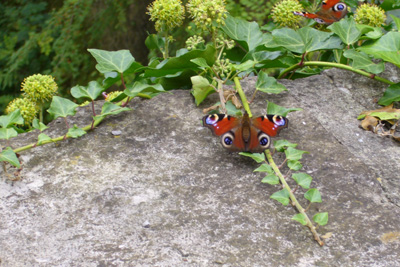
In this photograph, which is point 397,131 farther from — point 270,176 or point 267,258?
point 267,258

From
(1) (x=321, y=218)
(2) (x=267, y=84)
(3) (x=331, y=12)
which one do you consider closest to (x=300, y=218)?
(1) (x=321, y=218)

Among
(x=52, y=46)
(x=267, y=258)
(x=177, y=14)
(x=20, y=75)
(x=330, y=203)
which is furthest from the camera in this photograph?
(x=20, y=75)

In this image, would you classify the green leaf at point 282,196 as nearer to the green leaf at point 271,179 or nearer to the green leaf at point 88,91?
the green leaf at point 271,179

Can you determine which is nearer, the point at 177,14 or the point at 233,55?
the point at 177,14

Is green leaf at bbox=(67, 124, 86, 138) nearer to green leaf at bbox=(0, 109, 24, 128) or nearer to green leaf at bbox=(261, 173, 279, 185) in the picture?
green leaf at bbox=(0, 109, 24, 128)

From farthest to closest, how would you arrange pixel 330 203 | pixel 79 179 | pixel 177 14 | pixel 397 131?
pixel 177 14 → pixel 397 131 → pixel 79 179 → pixel 330 203

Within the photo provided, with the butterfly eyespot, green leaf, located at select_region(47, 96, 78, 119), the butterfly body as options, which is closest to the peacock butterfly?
the butterfly body

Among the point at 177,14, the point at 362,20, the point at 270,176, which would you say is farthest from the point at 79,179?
the point at 362,20

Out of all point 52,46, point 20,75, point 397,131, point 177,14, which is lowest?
point 20,75
